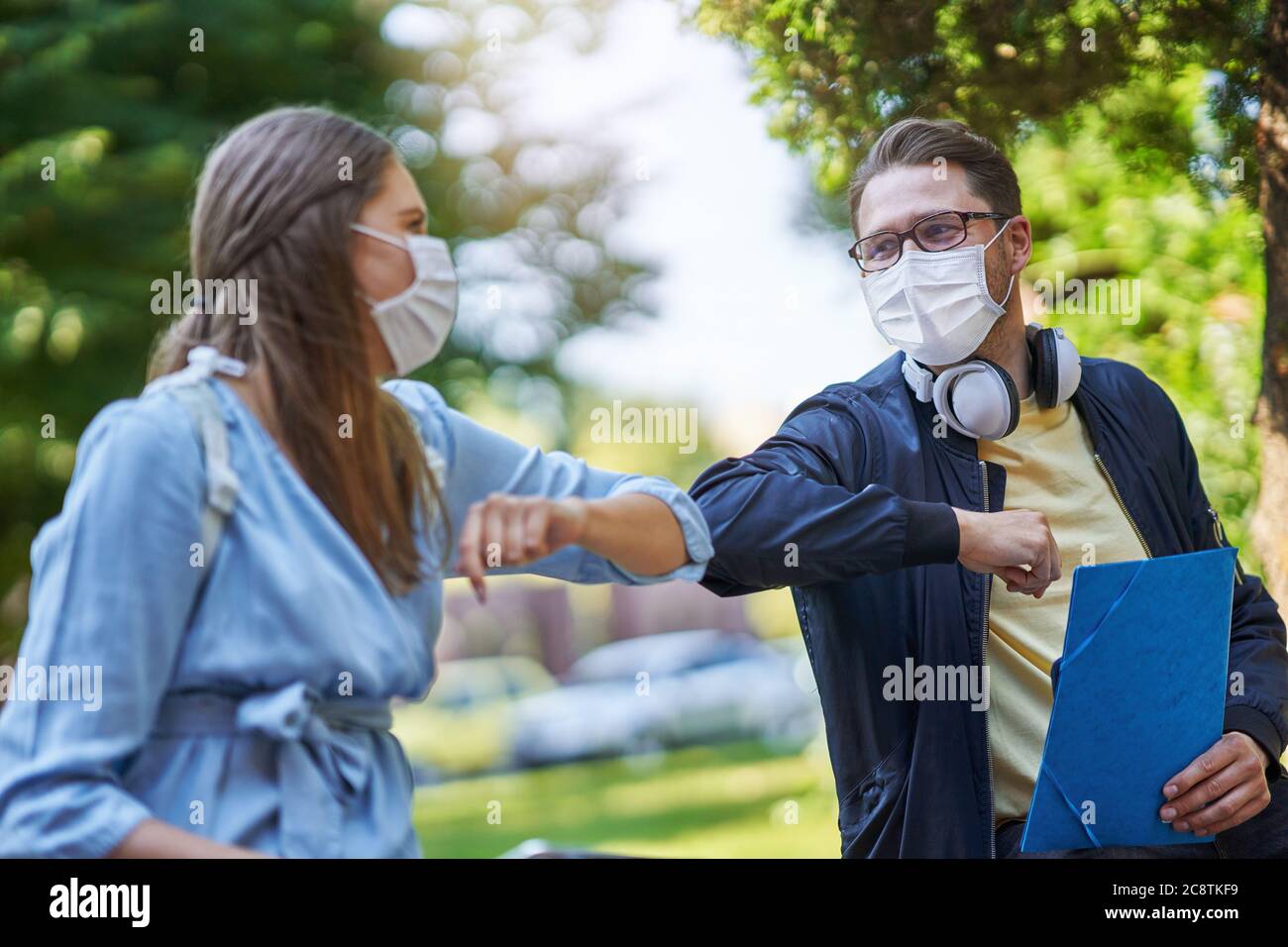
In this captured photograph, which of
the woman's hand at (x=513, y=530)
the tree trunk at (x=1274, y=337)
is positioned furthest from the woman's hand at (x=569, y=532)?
the tree trunk at (x=1274, y=337)

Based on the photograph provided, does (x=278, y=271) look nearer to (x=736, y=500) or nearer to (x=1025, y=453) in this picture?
(x=736, y=500)

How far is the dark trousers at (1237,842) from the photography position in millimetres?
2629

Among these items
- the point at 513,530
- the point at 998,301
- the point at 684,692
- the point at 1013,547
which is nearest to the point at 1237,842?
the point at 1013,547

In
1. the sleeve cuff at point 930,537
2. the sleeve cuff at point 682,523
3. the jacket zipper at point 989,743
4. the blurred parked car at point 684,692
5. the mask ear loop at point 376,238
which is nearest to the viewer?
the mask ear loop at point 376,238

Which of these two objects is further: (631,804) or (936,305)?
(631,804)

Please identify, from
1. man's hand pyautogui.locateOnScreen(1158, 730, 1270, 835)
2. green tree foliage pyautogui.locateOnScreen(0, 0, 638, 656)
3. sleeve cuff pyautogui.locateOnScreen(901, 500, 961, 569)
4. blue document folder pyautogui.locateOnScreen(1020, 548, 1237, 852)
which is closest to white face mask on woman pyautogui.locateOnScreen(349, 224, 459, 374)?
sleeve cuff pyautogui.locateOnScreen(901, 500, 961, 569)

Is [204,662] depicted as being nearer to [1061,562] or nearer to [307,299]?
[307,299]

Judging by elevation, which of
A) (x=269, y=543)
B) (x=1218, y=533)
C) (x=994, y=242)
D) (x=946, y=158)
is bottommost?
(x=269, y=543)

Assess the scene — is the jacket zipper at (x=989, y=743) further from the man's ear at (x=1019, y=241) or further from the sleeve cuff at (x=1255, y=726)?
the man's ear at (x=1019, y=241)

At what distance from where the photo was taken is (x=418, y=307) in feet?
6.98

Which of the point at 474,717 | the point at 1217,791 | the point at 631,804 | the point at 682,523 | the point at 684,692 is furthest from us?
the point at 684,692

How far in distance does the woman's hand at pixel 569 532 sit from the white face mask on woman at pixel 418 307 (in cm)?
30

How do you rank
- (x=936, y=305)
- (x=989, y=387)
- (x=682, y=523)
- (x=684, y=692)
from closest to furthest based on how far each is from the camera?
(x=682, y=523) < (x=989, y=387) < (x=936, y=305) < (x=684, y=692)

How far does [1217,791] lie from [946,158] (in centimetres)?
148
